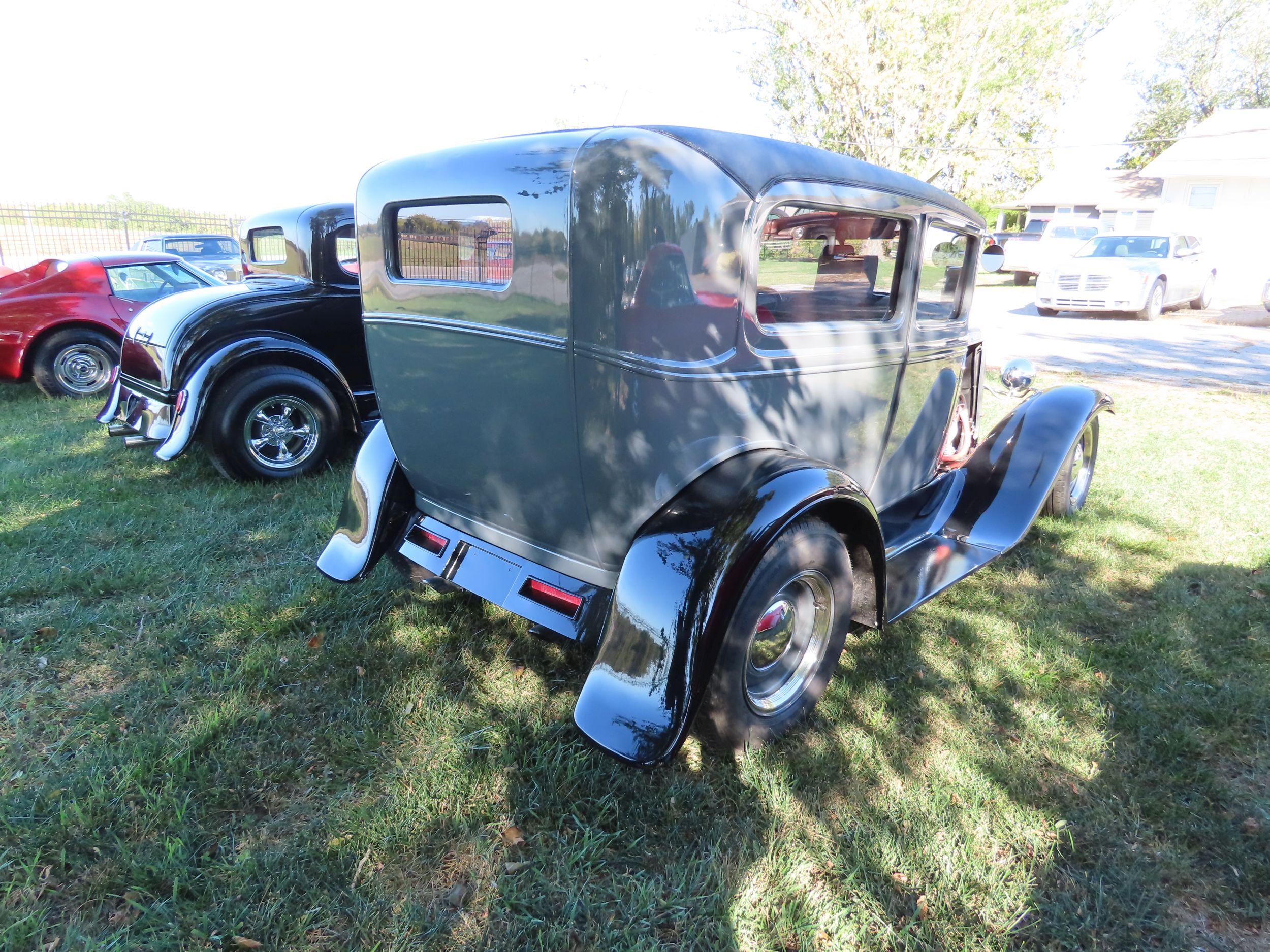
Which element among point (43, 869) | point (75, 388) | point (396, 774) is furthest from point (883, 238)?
point (75, 388)

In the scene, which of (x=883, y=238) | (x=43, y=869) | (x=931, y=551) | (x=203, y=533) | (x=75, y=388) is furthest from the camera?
(x=75, y=388)

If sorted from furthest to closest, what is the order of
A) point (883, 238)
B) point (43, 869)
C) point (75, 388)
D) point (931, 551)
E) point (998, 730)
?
point (75, 388) < point (931, 551) < point (883, 238) < point (998, 730) < point (43, 869)

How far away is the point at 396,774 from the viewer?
7.99 feet

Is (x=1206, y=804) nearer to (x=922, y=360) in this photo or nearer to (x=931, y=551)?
(x=931, y=551)

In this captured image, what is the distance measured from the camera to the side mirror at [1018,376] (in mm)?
4945

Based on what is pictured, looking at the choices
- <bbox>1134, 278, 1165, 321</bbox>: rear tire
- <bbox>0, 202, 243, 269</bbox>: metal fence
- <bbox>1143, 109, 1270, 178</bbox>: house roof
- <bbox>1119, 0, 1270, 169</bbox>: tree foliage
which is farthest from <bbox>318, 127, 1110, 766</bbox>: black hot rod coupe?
<bbox>1119, 0, 1270, 169</bbox>: tree foliage

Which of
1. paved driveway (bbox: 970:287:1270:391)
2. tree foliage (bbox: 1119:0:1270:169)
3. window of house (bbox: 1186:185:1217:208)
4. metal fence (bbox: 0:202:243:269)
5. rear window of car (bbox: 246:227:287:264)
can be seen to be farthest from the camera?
A: tree foliage (bbox: 1119:0:1270:169)

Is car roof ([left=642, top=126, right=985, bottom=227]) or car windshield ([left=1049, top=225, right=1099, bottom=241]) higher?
car windshield ([left=1049, top=225, right=1099, bottom=241])

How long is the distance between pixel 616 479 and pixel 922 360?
5.68 feet

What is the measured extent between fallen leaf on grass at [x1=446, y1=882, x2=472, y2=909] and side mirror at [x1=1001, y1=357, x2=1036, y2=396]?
447cm

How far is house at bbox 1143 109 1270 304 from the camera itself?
2055 cm

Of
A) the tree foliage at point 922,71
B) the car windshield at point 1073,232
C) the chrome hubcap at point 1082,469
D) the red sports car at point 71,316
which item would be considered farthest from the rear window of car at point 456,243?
the car windshield at point 1073,232

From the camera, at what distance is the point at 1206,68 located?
34.2m

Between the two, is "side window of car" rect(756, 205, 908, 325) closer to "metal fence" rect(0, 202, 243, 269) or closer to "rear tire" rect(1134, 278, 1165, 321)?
"rear tire" rect(1134, 278, 1165, 321)
